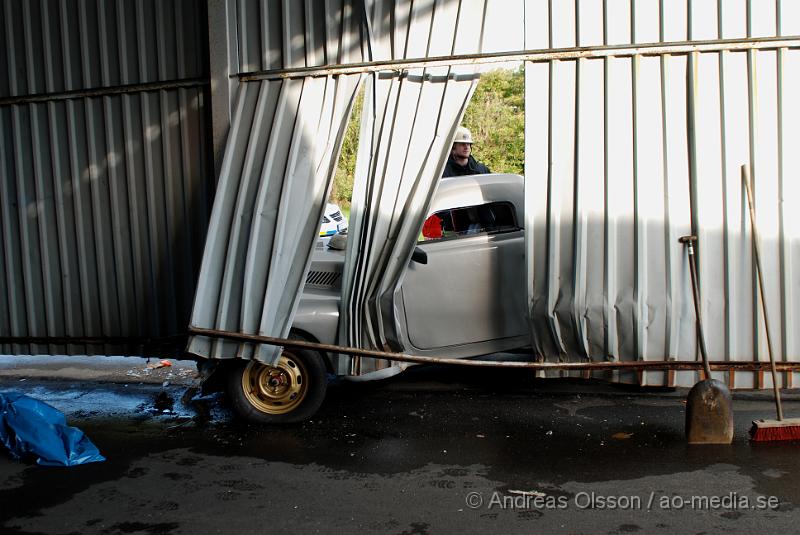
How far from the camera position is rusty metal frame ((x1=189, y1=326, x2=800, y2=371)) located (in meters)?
5.59

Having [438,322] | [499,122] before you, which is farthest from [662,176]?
[499,122]

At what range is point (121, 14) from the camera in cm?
659

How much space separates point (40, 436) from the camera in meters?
5.55

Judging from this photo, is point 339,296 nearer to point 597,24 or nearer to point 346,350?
point 346,350

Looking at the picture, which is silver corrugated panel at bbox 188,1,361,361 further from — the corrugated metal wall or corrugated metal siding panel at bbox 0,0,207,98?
corrugated metal siding panel at bbox 0,0,207,98

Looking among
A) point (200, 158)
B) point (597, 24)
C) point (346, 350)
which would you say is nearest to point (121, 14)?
point (200, 158)

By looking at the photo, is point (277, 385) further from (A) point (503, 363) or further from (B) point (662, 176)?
(B) point (662, 176)

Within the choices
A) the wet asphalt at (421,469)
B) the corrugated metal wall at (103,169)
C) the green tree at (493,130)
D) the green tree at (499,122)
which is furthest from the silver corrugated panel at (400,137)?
the green tree at (499,122)

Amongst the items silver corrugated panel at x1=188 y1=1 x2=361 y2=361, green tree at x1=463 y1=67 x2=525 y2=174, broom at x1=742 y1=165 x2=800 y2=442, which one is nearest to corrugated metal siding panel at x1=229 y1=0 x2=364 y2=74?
silver corrugated panel at x1=188 y1=1 x2=361 y2=361

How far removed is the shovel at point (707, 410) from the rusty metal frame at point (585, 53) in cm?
138

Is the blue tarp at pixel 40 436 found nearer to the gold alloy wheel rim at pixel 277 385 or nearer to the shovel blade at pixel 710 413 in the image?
the gold alloy wheel rim at pixel 277 385

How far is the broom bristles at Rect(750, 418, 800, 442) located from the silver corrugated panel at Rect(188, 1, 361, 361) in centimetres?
329

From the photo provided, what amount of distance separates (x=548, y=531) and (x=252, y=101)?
3781 millimetres

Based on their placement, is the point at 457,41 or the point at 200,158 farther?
the point at 200,158
